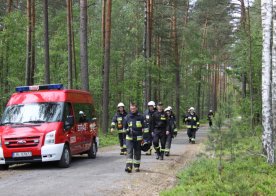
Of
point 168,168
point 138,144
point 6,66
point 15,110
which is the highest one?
point 6,66

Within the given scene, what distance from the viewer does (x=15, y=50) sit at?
85.6 feet

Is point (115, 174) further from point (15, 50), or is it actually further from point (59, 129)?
point (15, 50)

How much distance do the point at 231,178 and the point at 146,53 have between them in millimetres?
23382

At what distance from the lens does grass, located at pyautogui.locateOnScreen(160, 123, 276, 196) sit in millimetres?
8719

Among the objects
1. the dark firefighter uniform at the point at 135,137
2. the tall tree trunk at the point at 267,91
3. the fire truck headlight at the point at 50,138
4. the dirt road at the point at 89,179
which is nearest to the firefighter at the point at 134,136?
the dark firefighter uniform at the point at 135,137

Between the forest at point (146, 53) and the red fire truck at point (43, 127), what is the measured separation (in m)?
4.75

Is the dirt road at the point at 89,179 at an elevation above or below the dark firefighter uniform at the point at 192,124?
below

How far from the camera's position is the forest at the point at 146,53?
12.6 metres

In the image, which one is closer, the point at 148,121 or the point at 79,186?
the point at 79,186

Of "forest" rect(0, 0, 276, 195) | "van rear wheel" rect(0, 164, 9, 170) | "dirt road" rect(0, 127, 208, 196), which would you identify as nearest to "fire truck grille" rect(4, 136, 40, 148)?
"dirt road" rect(0, 127, 208, 196)

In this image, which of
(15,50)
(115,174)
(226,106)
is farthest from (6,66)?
(226,106)

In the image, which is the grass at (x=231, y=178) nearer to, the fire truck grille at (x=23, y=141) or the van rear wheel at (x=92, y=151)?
the fire truck grille at (x=23, y=141)

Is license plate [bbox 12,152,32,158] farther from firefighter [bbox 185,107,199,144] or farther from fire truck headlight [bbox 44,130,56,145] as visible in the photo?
firefighter [bbox 185,107,199,144]

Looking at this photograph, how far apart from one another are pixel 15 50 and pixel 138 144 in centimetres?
1606
